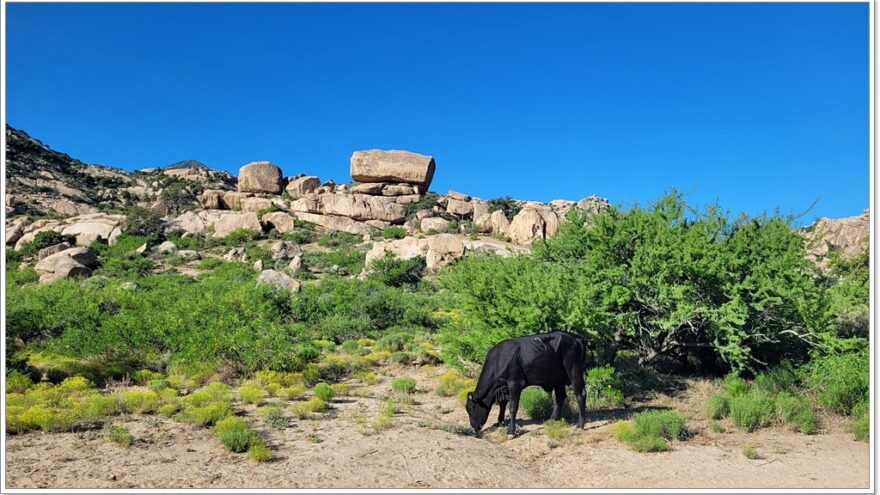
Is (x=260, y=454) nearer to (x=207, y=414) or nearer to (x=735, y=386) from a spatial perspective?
(x=207, y=414)

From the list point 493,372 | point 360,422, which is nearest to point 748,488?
point 493,372

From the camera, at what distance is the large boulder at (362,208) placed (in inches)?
2304

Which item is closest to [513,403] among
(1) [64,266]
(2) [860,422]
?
(2) [860,422]

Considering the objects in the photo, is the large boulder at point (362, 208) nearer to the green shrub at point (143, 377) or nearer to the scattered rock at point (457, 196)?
the scattered rock at point (457, 196)

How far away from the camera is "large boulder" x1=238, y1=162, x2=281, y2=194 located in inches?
2517

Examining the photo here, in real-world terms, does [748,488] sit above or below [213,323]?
below

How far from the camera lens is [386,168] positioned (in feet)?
208

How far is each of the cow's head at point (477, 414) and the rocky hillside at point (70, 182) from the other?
60.6m

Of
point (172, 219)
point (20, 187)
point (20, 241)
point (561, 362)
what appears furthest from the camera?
point (20, 187)

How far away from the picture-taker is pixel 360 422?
11.0 m

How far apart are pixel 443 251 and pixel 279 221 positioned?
2117 centimetres

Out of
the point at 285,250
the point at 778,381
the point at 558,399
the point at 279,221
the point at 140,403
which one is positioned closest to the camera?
the point at 558,399

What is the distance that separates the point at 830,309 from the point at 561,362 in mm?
7227

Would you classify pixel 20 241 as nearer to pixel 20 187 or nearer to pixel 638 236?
pixel 20 187
